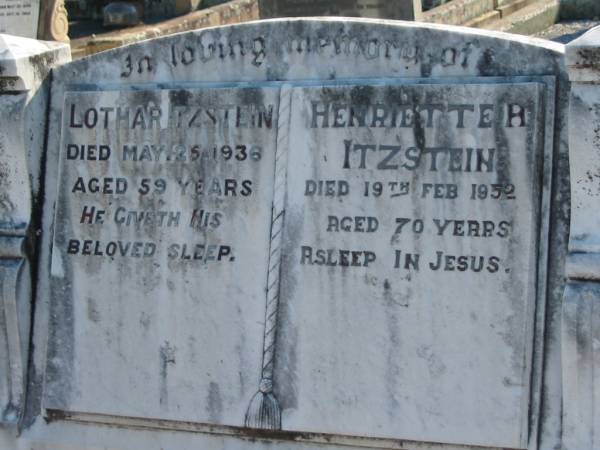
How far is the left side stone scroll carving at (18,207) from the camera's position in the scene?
464cm

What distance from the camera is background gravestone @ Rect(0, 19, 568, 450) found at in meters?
4.09

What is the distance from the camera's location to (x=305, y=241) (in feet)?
14.2

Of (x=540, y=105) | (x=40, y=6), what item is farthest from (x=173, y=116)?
(x=40, y=6)

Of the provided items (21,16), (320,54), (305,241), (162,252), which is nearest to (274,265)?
(305,241)

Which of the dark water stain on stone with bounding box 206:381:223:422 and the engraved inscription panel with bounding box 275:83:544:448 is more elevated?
the engraved inscription panel with bounding box 275:83:544:448

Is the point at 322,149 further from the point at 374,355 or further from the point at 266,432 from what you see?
the point at 266,432

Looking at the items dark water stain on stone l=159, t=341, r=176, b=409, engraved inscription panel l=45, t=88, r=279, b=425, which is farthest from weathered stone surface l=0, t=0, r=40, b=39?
dark water stain on stone l=159, t=341, r=176, b=409

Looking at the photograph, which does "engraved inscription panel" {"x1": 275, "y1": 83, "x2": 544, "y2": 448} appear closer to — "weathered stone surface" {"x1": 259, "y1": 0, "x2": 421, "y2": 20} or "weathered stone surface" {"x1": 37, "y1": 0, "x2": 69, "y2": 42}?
"weathered stone surface" {"x1": 259, "y1": 0, "x2": 421, "y2": 20}

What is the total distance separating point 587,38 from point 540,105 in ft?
1.02

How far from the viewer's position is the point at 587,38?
3832 millimetres

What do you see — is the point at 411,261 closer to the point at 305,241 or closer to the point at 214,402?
the point at 305,241

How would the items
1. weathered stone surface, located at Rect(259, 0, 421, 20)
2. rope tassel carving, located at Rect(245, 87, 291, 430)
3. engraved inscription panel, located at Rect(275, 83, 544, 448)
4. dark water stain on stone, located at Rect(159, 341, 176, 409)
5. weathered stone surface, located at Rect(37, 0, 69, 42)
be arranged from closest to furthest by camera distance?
1. engraved inscription panel, located at Rect(275, 83, 544, 448)
2. rope tassel carving, located at Rect(245, 87, 291, 430)
3. dark water stain on stone, located at Rect(159, 341, 176, 409)
4. weathered stone surface, located at Rect(259, 0, 421, 20)
5. weathered stone surface, located at Rect(37, 0, 69, 42)

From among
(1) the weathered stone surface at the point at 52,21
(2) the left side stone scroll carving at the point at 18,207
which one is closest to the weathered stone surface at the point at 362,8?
(1) the weathered stone surface at the point at 52,21

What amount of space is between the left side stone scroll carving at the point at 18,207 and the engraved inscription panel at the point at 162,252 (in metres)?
0.13
